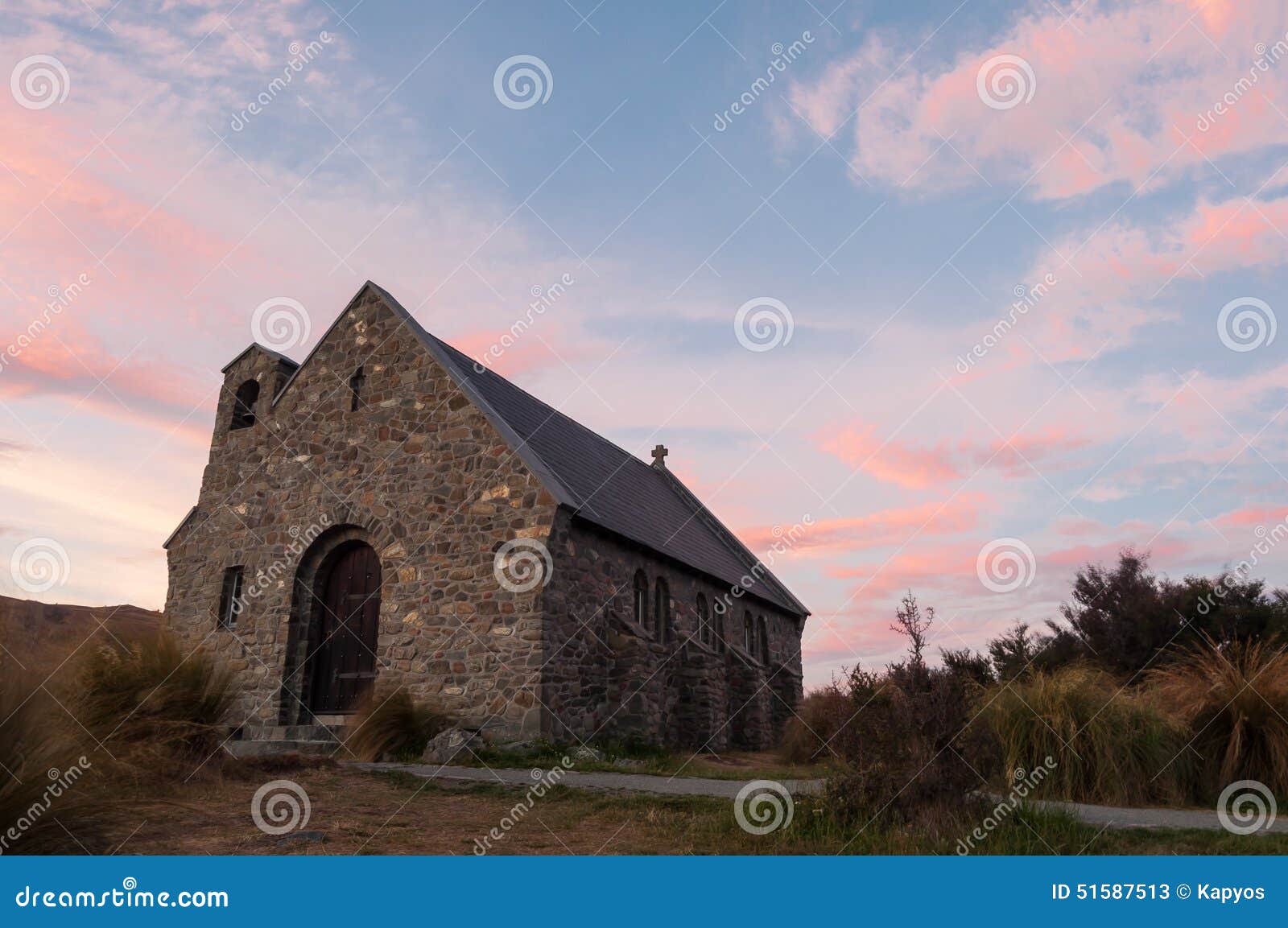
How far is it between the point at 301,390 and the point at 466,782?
427 inches

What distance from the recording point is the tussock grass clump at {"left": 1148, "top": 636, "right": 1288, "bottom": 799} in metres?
9.66

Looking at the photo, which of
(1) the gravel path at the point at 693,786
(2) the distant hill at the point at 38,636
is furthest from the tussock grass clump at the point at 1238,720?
(2) the distant hill at the point at 38,636

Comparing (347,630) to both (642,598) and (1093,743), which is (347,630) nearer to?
(642,598)

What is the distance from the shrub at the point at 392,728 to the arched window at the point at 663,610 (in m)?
6.10

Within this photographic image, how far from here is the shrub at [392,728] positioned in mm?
12953

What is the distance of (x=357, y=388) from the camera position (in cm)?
1734

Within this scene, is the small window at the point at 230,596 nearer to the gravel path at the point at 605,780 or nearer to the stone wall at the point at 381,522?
the stone wall at the point at 381,522

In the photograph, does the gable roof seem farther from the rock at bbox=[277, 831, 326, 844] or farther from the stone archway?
the rock at bbox=[277, 831, 326, 844]

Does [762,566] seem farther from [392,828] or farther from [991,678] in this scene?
[392,828]

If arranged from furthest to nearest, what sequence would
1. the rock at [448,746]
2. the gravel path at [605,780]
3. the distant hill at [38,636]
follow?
1. the rock at [448,746]
2. the gravel path at [605,780]
3. the distant hill at [38,636]

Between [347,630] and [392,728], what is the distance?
3.82m

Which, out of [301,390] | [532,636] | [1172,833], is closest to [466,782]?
[532,636]

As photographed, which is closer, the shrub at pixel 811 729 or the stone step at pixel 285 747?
the stone step at pixel 285 747

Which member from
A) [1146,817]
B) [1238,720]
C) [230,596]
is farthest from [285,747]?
[1238,720]
